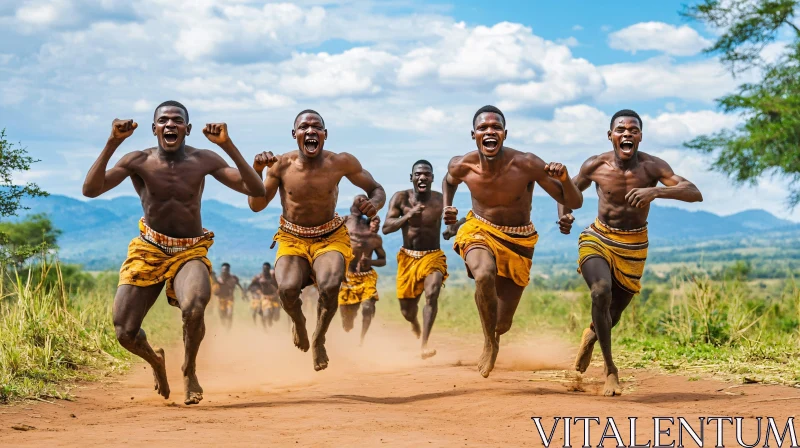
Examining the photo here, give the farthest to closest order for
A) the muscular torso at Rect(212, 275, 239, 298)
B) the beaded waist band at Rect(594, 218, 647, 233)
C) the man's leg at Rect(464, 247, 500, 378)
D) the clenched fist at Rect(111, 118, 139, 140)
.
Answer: the muscular torso at Rect(212, 275, 239, 298) → the beaded waist band at Rect(594, 218, 647, 233) → the man's leg at Rect(464, 247, 500, 378) → the clenched fist at Rect(111, 118, 139, 140)

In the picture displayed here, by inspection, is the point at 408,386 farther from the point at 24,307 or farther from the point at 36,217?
the point at 36,217

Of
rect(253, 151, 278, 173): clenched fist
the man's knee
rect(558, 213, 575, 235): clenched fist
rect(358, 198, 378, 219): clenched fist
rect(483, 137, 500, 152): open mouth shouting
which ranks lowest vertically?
the man's knee

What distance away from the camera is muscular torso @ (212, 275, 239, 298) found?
22391 millimetres

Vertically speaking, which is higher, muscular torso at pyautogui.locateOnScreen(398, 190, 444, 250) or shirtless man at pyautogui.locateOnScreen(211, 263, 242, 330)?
muscular torso at pyautogui.locateOnScreen(398, 190, 444, 250)

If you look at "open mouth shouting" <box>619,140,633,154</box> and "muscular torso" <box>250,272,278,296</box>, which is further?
"muscular torso" <box>250,272,278,296</box>

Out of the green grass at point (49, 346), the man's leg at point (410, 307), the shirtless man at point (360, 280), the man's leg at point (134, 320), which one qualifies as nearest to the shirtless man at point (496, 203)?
the man's leg at point (134, 320)

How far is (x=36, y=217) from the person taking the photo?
32344 millimetres

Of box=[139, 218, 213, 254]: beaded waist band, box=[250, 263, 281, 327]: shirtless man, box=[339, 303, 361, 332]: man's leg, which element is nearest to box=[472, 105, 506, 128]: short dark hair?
box=[139, 218, 213, 254]: beaded waist band

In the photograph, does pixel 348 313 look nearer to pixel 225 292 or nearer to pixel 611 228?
pixel 611 228

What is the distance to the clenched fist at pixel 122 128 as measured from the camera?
814 cm

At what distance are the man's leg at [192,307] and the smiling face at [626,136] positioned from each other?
4.08m

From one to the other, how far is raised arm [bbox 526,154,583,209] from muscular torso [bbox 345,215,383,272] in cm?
532

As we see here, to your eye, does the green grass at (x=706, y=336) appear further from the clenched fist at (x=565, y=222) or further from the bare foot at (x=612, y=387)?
the clenched fist at (x=565, y=222)

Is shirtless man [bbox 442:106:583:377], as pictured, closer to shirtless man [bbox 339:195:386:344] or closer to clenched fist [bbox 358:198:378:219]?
clenched fist [bbox 358:198:378:219]
